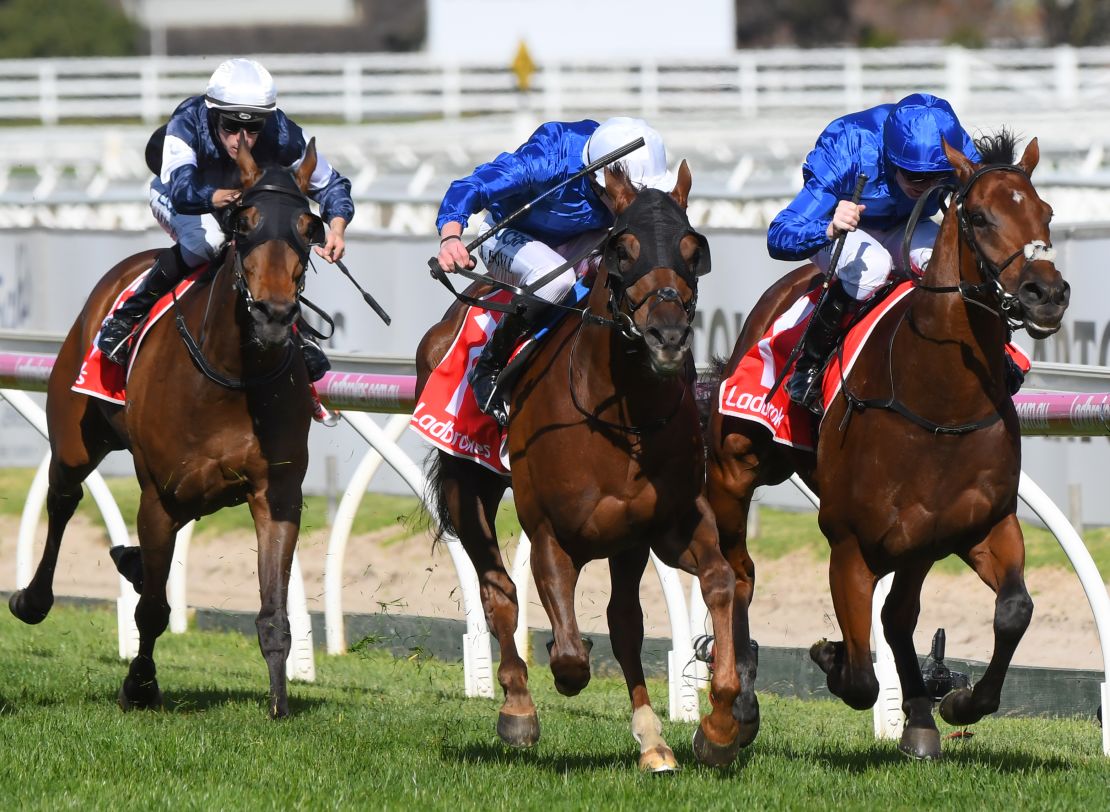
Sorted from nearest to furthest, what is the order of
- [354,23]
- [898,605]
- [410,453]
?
[898,605] < [410,453] < [354,23]

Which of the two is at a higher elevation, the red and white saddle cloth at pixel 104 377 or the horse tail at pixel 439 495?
the red and white saddle cloth at pixel 104 377

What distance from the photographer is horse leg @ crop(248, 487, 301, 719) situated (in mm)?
6758

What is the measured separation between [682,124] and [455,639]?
16.3m


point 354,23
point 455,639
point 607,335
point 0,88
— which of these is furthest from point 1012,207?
point 354,23

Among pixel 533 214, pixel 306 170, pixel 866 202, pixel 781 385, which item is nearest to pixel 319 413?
pixel 306 170

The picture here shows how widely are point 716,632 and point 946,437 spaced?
835 mm

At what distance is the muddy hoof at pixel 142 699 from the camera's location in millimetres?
6992

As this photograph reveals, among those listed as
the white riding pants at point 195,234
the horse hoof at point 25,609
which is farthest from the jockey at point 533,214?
the horse hoof at point 25,609

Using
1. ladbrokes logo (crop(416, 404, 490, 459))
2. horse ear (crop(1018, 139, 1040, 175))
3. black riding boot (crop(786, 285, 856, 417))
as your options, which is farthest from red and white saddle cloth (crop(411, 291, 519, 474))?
horse ear (crop(1018, 139, 1040, 175))

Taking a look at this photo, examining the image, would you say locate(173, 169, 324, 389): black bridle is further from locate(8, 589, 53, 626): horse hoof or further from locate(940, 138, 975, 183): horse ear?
locate(940, 138, 975, 183): horse ear

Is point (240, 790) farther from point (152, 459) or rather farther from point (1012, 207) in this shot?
point (1012, 207)

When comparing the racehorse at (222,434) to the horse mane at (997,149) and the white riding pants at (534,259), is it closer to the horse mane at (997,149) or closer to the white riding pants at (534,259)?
the white riding pants at (534,259)

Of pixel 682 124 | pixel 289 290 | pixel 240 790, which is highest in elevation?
pixel 682 124

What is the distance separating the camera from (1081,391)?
6500 mm
